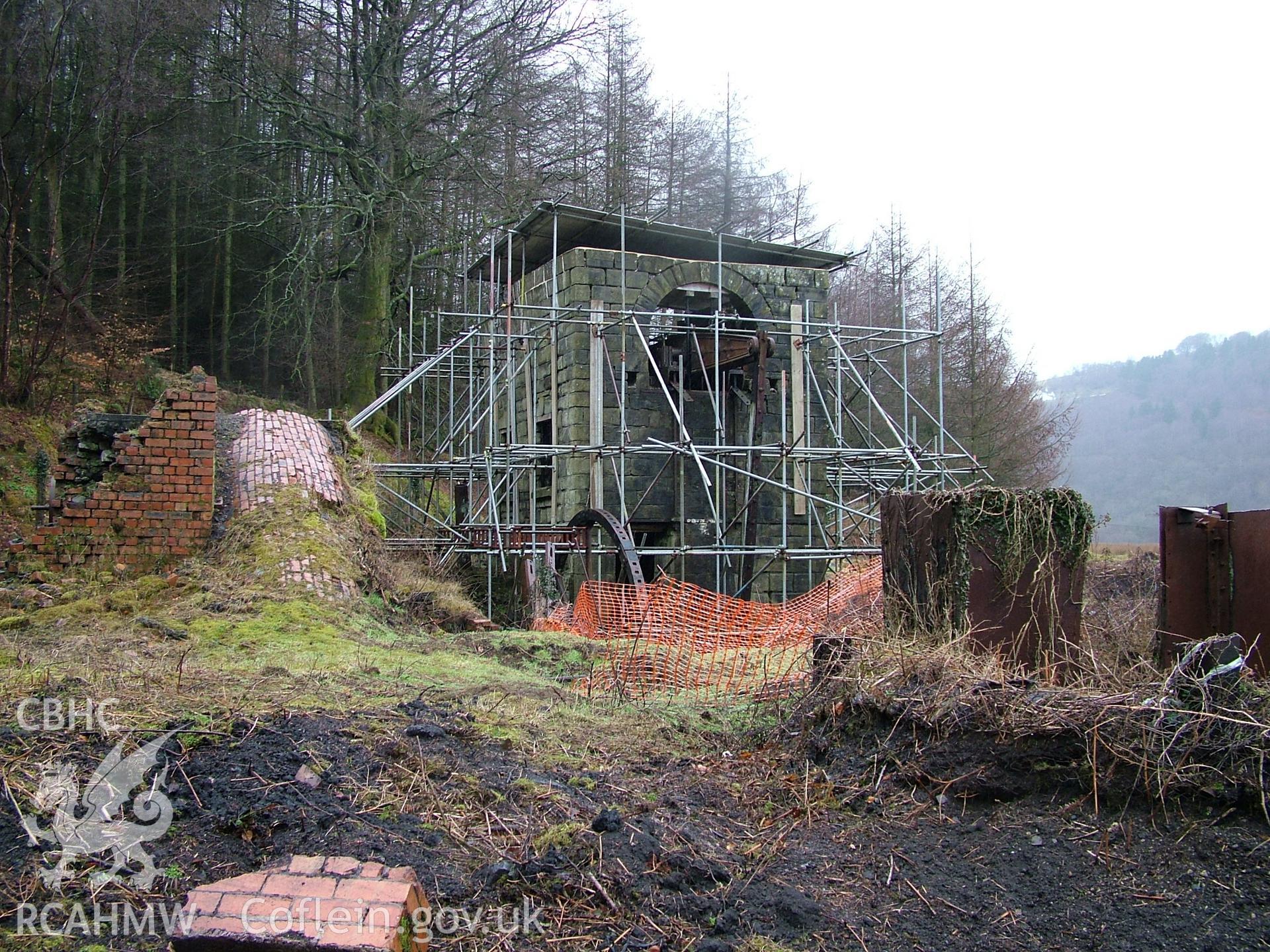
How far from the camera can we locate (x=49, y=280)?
1407 cm

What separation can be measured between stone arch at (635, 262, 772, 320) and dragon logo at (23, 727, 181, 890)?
12565 millimetres

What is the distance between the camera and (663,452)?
14.4m

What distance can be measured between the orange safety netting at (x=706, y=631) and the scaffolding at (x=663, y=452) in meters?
1.86

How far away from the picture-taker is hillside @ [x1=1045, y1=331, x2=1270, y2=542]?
134 feet

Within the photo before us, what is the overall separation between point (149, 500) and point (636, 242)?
10.1 metres

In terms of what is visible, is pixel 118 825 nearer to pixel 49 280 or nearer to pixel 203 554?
pixel 203 554

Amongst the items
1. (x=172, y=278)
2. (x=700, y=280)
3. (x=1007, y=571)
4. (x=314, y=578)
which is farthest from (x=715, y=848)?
(x=172, y=278)

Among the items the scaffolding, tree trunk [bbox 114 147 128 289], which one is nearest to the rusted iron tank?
the scaffolding

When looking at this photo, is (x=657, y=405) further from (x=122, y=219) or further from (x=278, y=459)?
(x=122, y=219)

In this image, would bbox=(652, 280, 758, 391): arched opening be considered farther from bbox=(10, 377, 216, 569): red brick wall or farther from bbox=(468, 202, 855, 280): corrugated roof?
bbox=(10, 377, 216, 569): red brick wall

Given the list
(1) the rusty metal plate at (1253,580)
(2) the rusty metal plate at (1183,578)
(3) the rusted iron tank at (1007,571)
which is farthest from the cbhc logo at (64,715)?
(1) the rusty metal plate at (1253,580)

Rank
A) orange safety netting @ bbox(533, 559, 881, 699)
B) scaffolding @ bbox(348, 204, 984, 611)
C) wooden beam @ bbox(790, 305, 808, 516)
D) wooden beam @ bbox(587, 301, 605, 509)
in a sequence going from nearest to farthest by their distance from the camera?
orange safety netting @ bbox(533, 559, 881, 699) → scaffolding @ bbox(348, 204, 984, 611) → wooden beam @ bbox(587, 301, 605, 509) → wooden beam @ bbox(790, 305, 808, 516)

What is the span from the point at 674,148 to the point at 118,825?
30.2 metres

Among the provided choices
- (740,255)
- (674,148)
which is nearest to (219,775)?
(740,255)
